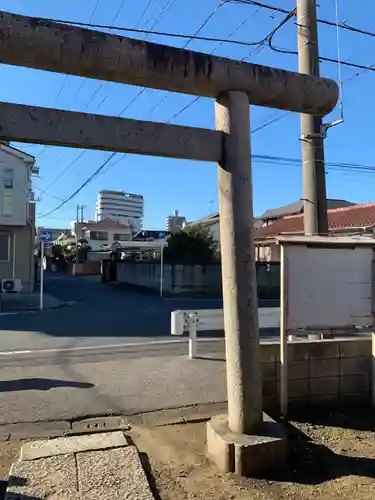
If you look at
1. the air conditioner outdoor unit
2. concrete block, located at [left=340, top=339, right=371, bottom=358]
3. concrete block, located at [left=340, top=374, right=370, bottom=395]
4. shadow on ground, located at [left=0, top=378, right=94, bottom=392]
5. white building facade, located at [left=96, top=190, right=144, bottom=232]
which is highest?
white building facade, located at [left=96, top=190, right=144, bottom=232]

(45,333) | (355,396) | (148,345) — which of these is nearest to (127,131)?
(355,396)

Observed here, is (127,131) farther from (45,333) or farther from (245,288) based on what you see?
(45,333)

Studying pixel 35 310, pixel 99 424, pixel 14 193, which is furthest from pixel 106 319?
pixel 14 193

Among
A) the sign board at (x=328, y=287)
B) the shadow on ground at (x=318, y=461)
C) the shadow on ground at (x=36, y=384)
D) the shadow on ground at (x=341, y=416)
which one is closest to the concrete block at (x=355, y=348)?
the sign board at (x=328, y=287)

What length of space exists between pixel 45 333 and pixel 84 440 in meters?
7.06

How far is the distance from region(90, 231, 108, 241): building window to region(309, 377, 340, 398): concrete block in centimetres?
6082

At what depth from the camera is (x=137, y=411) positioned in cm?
493

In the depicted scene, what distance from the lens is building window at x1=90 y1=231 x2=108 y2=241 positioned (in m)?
64.0

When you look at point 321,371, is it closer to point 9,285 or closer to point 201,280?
point 9,285

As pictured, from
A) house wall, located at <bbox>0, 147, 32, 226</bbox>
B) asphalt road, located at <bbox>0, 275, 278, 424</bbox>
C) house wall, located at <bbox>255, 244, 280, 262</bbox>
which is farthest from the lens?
house wall, located at <bbox>255, 244, 280, 262</bbox>

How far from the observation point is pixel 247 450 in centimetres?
335

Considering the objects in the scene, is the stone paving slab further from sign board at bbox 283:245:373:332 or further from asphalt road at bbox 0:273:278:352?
asphalt road at bbox 0:273:278:352

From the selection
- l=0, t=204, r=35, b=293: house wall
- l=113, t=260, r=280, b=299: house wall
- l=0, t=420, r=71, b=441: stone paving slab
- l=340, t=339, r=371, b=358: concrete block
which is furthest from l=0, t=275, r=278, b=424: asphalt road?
l=113, t=260, r=280, b=299: house wall

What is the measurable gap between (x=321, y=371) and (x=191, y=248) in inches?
747
